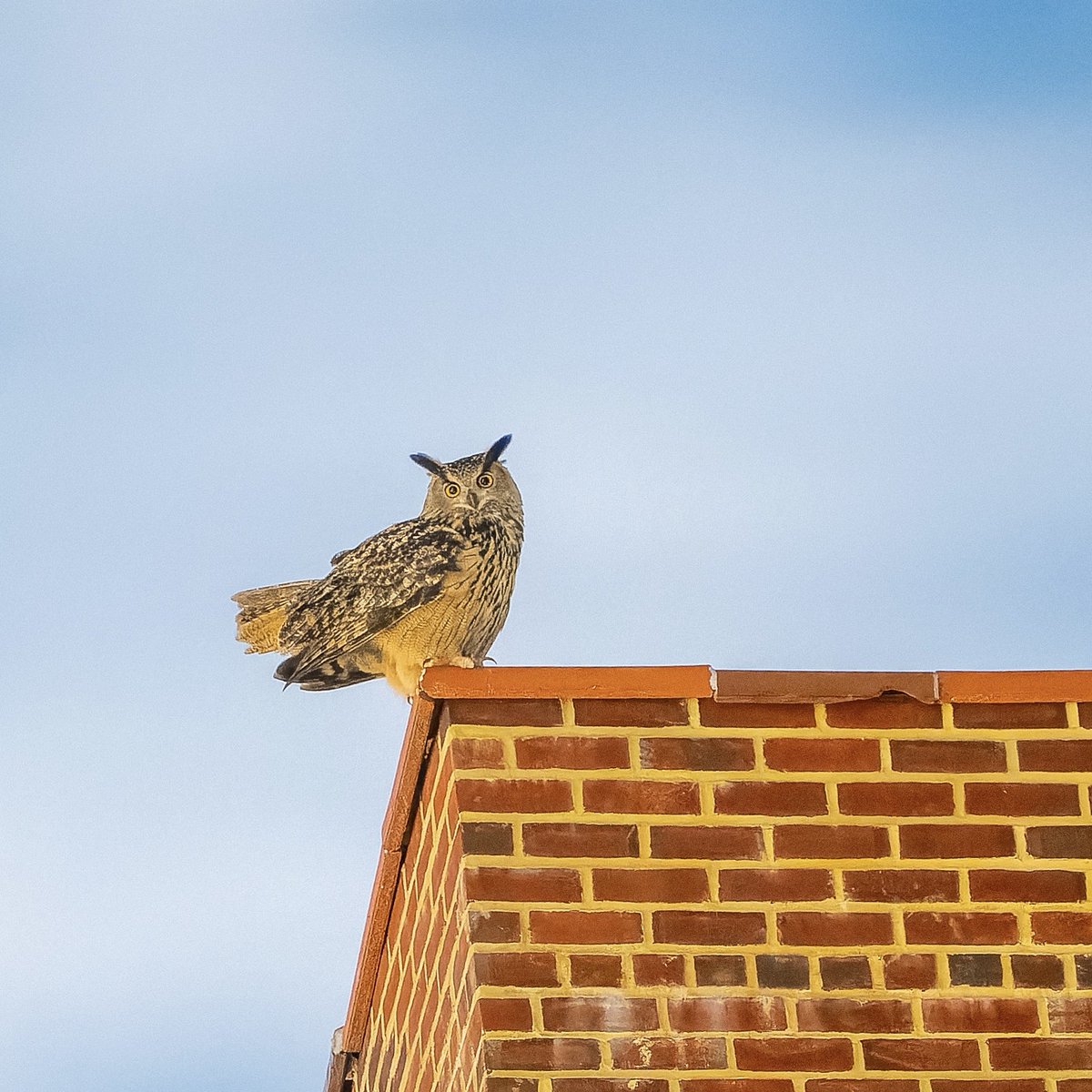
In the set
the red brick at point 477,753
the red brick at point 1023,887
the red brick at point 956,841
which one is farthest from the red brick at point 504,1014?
the red brick at point 1023,887

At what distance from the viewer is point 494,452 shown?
8.18 m

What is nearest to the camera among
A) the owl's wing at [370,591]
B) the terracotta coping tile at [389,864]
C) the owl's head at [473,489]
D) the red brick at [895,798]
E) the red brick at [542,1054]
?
the red brick at [542,1054]

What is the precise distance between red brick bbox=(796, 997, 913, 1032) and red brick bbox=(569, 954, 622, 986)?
1.42ft

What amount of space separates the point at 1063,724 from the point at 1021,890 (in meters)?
0.45

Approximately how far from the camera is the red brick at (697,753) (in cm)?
468

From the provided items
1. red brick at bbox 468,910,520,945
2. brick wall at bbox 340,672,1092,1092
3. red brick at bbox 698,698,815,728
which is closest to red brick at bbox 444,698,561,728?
brick wall at bbox 340,672,1092,1092

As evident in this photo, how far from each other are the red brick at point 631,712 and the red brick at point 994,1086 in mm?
1049

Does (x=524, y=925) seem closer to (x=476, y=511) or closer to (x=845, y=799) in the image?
(x=845, y=799)

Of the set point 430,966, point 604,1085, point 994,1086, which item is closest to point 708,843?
point 604,1085

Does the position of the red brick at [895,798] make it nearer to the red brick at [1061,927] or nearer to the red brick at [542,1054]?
the red brick at [1061,927]

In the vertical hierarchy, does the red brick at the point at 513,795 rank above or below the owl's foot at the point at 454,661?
below

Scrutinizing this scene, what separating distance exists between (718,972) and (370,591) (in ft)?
9.91

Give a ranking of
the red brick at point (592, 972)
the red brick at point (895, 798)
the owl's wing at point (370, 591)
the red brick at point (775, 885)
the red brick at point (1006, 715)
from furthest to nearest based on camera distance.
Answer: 1. the owl's wing at point (370, 591)
2. the red brick at point (1006, 715)
3. the red brick at point (895, 798)
4. the red brick at point (775, 885)
5. the red brick at point (592, 972)

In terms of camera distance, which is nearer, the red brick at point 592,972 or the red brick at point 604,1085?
the red brick at point 604,1085
